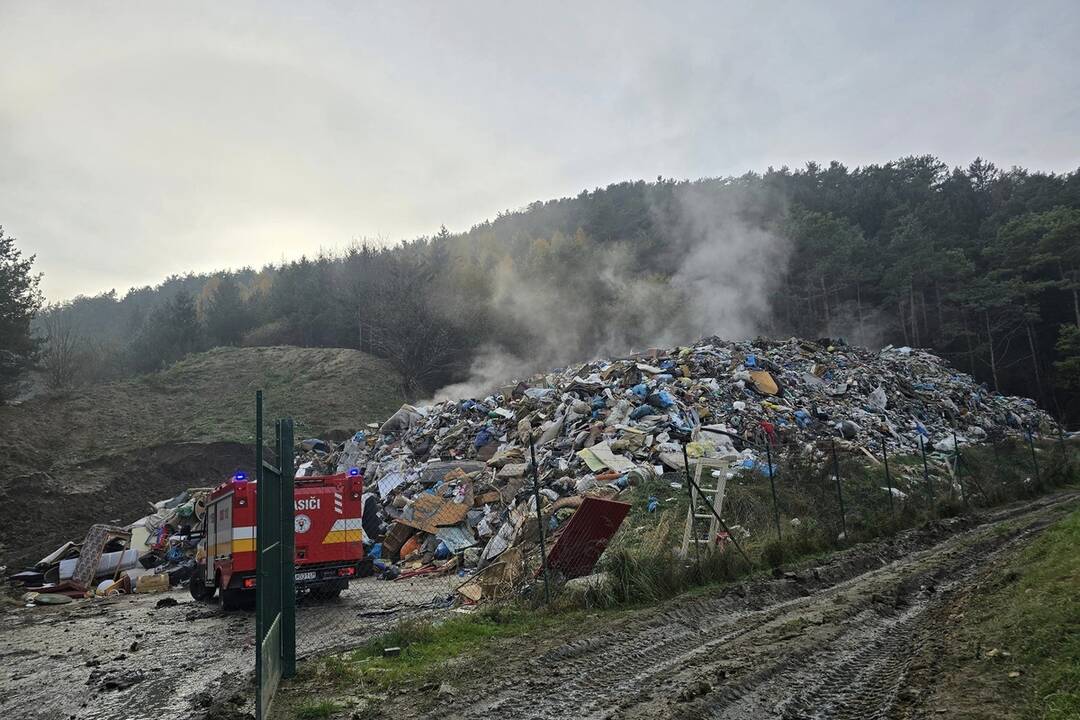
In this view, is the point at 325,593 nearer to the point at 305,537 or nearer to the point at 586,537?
the point at 305,537

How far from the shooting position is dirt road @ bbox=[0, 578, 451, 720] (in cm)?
566

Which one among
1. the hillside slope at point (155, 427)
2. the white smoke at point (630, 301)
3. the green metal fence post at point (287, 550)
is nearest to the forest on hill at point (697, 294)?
the white smoke at point (630, 301)

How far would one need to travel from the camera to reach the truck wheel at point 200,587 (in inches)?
479

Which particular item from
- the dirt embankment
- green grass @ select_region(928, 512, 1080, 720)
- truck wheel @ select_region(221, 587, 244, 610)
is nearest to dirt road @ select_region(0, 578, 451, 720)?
truck wheel @ select_region(221, 587, 244, 610)

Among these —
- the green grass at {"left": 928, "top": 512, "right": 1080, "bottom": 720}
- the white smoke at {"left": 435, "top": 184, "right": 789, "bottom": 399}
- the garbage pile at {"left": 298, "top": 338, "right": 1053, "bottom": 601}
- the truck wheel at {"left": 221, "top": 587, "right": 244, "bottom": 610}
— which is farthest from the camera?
the white smoke at {"left": 435, "top": 184, "right": 789, "bottom": 399}

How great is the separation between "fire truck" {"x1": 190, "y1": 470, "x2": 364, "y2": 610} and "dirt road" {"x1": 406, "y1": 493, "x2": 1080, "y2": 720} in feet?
17.5

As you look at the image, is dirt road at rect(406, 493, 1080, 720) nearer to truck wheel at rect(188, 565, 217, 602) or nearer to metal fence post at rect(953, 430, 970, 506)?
metal fence post at rect(953, 430, 970, 506)

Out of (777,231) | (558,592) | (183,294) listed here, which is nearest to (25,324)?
(183,294)

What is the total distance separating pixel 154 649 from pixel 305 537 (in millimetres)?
2809

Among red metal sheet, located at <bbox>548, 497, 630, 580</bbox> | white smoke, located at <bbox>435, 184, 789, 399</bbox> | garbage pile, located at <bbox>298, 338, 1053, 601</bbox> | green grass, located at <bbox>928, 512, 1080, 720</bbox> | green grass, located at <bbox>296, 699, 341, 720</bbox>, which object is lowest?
green grass, located at <bbox>296, 699, 341, 720</bbox>

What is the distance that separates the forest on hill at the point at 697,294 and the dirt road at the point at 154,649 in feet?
71.5

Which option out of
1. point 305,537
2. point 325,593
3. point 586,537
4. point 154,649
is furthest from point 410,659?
point 325,593

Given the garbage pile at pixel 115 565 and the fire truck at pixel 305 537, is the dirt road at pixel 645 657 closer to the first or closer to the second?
the fire truck at pixel 305 537

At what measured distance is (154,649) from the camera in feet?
26.6
